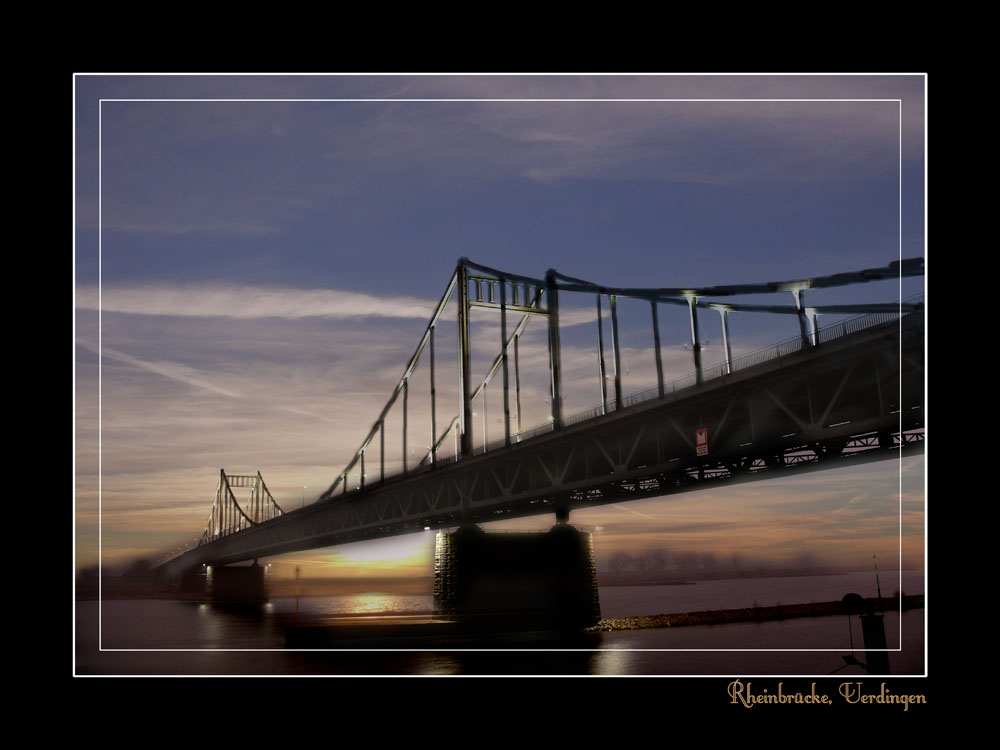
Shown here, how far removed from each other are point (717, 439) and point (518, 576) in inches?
921

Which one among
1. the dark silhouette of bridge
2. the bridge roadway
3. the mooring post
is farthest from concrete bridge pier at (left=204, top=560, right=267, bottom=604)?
the mooring post

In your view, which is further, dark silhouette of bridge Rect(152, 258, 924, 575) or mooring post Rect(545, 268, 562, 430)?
mooring post Rect(545, 268, 562, 430)

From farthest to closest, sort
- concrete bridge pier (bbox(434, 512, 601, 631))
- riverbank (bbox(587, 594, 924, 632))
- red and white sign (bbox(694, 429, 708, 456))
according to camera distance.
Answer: riverbank (bbox(587, 594, 924, 632)), concrete bridge pier (bbox(434, 512, 601, 631)), red and white sign (bbox(694, 429, 708, 456))

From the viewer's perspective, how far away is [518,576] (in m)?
56.8

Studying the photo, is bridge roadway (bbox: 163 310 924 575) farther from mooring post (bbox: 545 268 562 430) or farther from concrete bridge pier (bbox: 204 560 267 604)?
concrete bridge pier (bbox: 204 560 267 604)

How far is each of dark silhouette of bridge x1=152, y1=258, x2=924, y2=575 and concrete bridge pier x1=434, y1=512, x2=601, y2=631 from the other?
1958mm

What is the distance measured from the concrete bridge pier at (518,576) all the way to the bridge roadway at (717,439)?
1958mm

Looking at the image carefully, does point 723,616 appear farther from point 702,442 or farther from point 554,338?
point 702,442

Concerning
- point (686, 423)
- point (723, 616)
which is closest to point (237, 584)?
point (723, 616)

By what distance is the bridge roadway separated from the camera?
28484 millimetres

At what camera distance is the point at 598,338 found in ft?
211

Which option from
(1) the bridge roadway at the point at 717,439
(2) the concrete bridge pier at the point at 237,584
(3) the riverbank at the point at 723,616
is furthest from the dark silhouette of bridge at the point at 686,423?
(2) the concrete bridge pier at the point at 237,584
